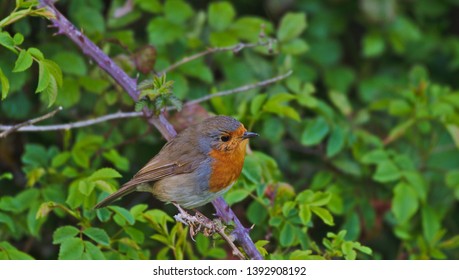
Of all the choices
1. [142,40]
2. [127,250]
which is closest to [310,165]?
[142,40]

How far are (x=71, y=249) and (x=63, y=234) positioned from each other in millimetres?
103

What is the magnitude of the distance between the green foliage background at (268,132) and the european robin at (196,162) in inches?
6.6

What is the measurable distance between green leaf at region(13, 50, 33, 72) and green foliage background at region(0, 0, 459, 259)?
59cm

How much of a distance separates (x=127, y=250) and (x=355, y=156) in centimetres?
183

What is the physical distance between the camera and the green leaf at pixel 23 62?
3.11m

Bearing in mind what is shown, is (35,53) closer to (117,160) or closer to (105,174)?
(105,174)

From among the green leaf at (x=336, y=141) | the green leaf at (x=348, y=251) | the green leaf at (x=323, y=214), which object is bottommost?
the green leaf at (x=336, y=141)

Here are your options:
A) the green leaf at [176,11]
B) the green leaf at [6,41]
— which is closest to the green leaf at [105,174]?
the green leaf at [6,41]

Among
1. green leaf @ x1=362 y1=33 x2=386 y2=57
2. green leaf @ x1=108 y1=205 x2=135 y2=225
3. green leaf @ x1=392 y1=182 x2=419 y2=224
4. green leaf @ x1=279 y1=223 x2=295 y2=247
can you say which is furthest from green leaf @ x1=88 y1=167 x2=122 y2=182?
green leaf @ x1=362 y1=33 x2=386 y2=57

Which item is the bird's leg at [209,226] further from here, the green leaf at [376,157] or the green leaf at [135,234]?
the green leaf at [376,157]

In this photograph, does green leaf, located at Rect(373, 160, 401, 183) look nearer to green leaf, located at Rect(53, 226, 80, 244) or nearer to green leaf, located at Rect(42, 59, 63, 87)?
green leaf, located at Rect(53, 226, 80, 244)

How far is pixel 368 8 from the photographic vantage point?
544cm

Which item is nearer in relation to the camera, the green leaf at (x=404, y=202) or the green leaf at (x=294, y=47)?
the green leaf at (x=404, y=202)
